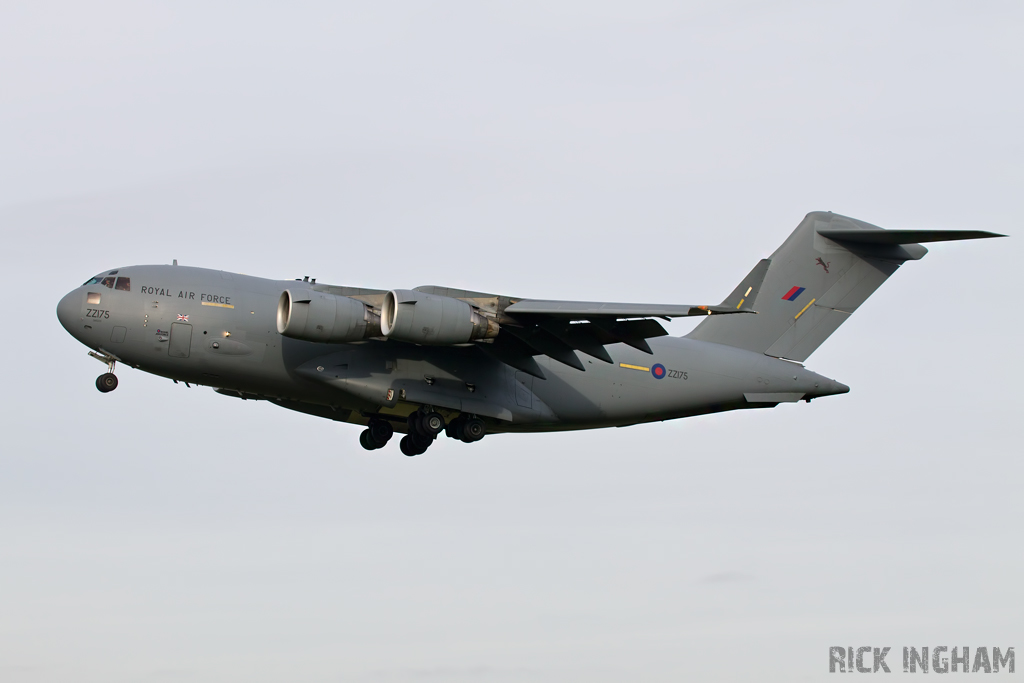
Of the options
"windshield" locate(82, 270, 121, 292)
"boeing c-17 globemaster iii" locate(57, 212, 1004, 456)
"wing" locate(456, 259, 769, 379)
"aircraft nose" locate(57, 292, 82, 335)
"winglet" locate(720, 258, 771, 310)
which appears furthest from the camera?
"windshield" locate(82, 270, 121, 292)

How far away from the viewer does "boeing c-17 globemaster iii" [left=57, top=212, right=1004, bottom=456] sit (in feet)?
44.5

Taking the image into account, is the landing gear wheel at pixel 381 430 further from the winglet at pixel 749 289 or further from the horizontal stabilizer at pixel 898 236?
the horizontal stabilizer at pixel 898 236

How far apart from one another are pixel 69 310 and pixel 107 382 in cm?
99

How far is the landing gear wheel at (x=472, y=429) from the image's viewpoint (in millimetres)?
15320

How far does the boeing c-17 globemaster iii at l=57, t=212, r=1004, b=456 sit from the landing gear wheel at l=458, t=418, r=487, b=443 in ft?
0.06

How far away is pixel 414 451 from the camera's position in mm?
16125

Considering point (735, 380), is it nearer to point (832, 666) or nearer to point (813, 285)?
point (813, 285)

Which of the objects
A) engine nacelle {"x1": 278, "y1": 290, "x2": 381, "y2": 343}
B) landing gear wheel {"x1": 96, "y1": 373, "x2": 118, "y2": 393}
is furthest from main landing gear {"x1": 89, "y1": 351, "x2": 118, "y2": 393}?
engine nacelle {"x1": 278, "y1": 290, "x2": 381, "y2": 343}

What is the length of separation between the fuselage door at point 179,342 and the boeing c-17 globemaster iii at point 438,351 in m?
0.03

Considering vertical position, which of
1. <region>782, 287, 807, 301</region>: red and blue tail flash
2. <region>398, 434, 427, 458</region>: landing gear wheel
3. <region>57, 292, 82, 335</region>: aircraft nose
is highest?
<region>782, 287, 807, 301</region>: red and blue tail flash

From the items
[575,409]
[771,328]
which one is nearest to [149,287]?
[575,409]

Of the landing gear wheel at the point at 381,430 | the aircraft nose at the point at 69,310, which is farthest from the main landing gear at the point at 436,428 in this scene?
the aircraft nose at the point at 69,310

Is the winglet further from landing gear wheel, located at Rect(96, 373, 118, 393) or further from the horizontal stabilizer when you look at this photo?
landing gear wheel, located at Rect(96, 373, 118, 393)

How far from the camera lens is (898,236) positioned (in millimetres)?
17125
